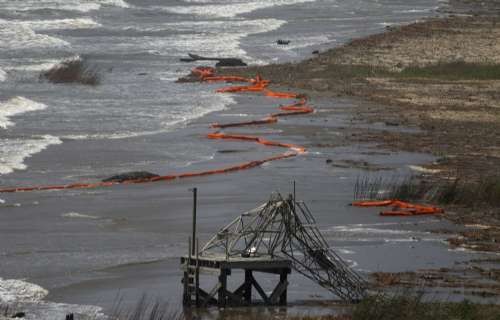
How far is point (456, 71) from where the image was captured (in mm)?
47531

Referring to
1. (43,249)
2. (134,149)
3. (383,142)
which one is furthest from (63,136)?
Result: (43,249)

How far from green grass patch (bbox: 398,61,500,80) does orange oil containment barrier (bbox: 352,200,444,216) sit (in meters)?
23.5

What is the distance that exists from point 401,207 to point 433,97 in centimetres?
1809

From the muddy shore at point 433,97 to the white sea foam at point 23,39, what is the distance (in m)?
14.4

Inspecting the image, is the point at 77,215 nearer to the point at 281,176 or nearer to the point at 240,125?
the point at 281,176

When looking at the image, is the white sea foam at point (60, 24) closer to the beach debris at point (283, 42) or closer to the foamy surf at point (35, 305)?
the beach debris at point (283, 42)

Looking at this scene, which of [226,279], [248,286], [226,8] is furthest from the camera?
[226,8]

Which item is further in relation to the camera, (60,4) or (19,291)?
(60,4)

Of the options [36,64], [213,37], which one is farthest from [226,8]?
[36,64]

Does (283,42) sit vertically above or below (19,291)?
below

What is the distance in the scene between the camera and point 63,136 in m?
32.5

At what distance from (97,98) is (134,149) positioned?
11320mm

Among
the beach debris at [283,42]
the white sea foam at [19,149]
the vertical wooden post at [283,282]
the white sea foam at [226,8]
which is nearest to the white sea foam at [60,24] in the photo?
the white sea foam at [226,8]

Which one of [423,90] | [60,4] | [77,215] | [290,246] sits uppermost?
[290,246]
